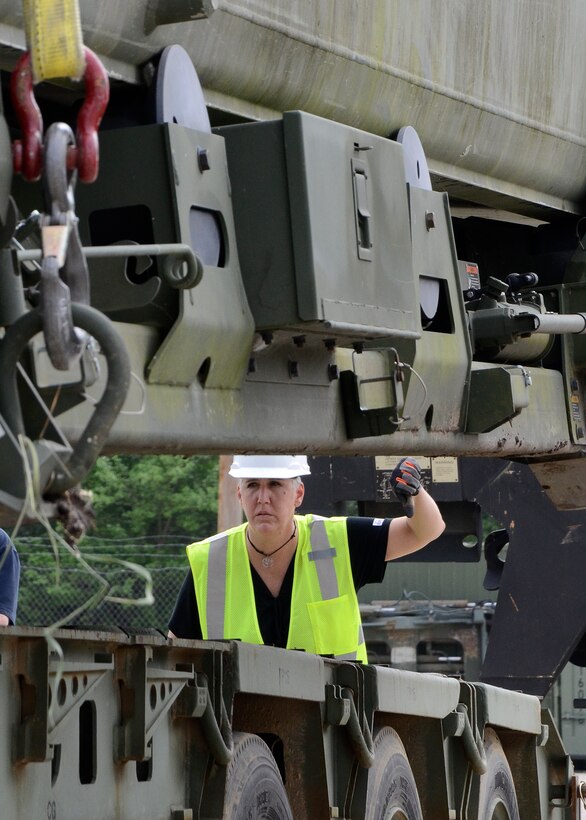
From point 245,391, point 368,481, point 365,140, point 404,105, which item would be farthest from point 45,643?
point 368,481

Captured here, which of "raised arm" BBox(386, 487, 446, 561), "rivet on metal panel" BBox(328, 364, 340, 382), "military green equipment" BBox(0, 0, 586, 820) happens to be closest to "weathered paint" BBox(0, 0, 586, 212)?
"military green equipment" BBox(0, 0, 586, 820)

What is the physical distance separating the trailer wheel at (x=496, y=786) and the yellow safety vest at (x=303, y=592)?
3.32 ft

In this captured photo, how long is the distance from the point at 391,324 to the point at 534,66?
194 cm

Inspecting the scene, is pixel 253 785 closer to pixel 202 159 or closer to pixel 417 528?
pixel 417 528

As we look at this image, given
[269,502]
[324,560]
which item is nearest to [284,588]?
[324,560]

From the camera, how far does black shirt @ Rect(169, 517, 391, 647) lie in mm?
7562

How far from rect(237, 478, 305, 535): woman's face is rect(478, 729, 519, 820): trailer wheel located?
1.55m

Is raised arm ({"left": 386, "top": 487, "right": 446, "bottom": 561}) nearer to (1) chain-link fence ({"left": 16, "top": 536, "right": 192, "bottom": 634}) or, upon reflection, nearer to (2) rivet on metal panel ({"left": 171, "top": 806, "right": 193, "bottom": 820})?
(2) rivet on metal panel ({"left": 171, "top": 806, "right": 193, "bottom": 820})

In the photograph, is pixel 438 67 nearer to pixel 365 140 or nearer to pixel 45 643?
pixel 365 140

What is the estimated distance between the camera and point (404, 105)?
6.11 m

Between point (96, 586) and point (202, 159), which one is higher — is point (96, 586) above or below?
above

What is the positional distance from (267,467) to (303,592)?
554mm

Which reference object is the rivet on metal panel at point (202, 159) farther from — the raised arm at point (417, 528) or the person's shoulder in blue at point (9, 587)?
the raised arm at point (417, 528)

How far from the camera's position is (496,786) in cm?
841
